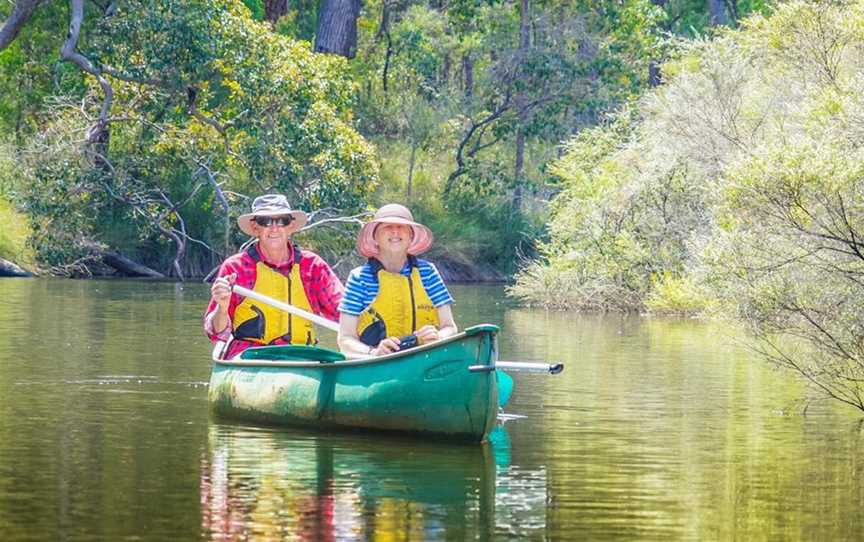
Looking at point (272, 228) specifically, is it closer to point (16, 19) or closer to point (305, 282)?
point (305, 282)

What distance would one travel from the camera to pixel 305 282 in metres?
13.4

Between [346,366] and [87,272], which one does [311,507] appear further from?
[87,272]

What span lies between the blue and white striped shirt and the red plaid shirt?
103 centimetres

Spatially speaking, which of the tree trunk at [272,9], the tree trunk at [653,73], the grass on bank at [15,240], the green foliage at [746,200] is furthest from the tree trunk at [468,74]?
the grass on bank at [15,240]

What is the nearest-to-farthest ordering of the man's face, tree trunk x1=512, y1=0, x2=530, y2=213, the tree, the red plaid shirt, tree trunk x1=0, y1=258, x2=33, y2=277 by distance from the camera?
the man's face < the red plaid shirt < the tree < tree trunk x1=0, y1=258, x2=33, y2=277 < tree trunk x1=512, y1=0, x2=530, y2=213

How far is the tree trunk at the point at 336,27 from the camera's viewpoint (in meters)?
38.4

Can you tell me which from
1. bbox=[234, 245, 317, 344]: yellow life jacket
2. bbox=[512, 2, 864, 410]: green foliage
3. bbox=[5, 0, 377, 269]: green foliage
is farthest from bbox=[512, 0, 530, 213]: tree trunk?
bbox=[234, 245, 317, 344]: yellow life jacket

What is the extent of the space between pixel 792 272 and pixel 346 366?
384 centimetres

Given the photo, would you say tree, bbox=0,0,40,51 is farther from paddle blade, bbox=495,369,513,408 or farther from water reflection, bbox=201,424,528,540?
water reflection, bbox=201,424,528,540

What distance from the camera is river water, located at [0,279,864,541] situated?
8602 millimetres

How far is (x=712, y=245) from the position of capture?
14977mm

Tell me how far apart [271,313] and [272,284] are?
8.3 inches

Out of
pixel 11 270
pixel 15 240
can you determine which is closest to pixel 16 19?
pixel 11 270

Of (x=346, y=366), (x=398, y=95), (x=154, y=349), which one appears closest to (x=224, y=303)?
(x=346, y=366)
